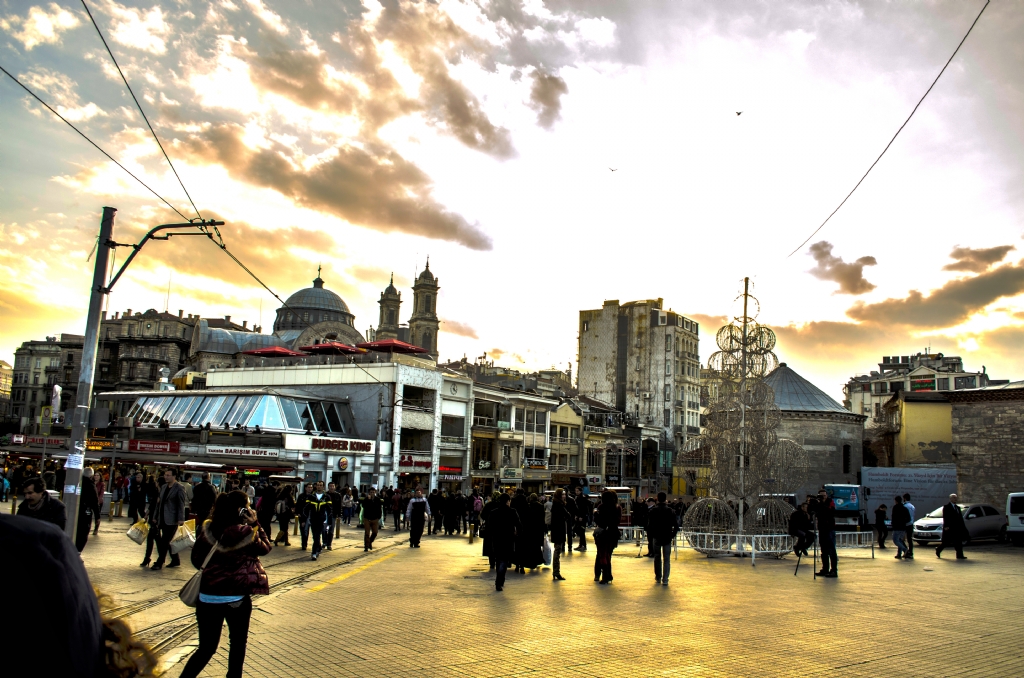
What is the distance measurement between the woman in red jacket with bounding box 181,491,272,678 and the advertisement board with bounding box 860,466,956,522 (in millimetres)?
33389

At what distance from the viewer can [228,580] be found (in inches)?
239

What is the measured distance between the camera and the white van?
80.1 feet

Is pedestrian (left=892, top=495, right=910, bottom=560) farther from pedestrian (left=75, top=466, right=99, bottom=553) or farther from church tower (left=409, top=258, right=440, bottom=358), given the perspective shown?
church tower (left=409, top=258, right=440, bottom=358)

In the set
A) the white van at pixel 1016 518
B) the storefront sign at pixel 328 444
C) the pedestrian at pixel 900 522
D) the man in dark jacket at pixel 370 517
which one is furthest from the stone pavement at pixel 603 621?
the storefront sign at pixel 328 444

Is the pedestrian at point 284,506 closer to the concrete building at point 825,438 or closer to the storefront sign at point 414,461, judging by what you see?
the storefront sign at point 414,461

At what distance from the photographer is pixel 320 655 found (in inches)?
309

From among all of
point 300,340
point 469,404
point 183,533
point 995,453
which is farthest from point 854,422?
point 300,340

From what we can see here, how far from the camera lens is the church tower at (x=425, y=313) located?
107m

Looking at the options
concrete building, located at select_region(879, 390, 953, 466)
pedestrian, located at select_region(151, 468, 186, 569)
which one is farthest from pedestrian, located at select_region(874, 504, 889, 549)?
concrete building, located at select_region(879, 390, 953, 466)

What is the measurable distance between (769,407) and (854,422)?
30.7 m

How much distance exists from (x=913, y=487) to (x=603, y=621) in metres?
31.0

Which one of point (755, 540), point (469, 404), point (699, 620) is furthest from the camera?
point (469, 404)

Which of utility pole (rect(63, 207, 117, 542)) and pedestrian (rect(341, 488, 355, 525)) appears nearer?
utility pole (rect(63, 207, 117, 542))

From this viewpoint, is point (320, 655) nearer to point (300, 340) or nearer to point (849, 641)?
point (849, 641)
